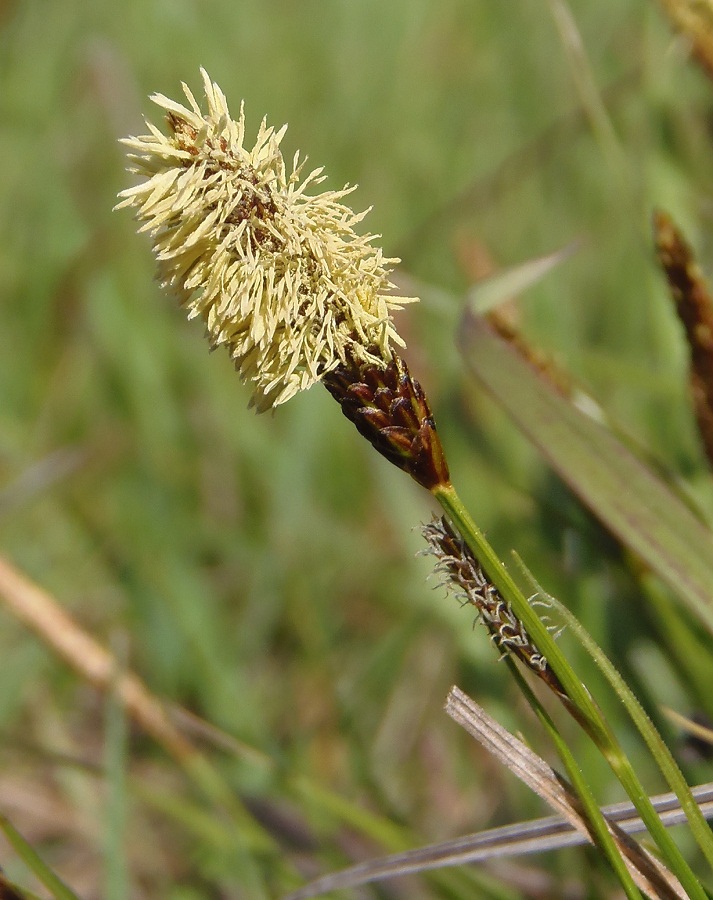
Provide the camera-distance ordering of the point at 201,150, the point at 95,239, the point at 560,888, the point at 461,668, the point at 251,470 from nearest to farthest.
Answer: the point at 201,150, the point at 560,888, the point at 461,668, the point at 251,470, the point at 95,239

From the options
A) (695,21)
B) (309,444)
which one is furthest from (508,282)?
(309,444)

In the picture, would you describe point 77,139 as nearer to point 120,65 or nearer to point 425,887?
point 120,65

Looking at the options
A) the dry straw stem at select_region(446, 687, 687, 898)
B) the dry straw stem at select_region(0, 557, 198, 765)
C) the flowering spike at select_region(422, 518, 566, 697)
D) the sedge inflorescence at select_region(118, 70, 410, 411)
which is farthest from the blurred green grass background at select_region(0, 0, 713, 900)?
the sedge inflorescence at select_region(118, 70, 410, 411)

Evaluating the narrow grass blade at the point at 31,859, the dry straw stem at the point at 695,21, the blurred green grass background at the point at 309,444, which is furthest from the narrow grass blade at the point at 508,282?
the narrow grass blade at the point at 31,859

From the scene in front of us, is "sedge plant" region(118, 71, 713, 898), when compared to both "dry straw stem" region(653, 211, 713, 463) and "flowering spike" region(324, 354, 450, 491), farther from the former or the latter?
"dry straw stem" region(653, 211, 713, 463)

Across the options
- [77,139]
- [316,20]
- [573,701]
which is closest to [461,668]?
[573,701]

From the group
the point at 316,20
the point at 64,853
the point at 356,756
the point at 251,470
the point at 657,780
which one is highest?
the point at 316,20

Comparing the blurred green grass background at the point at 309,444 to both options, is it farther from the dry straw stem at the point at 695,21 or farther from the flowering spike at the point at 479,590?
the flowering spike at the point at 479,590
